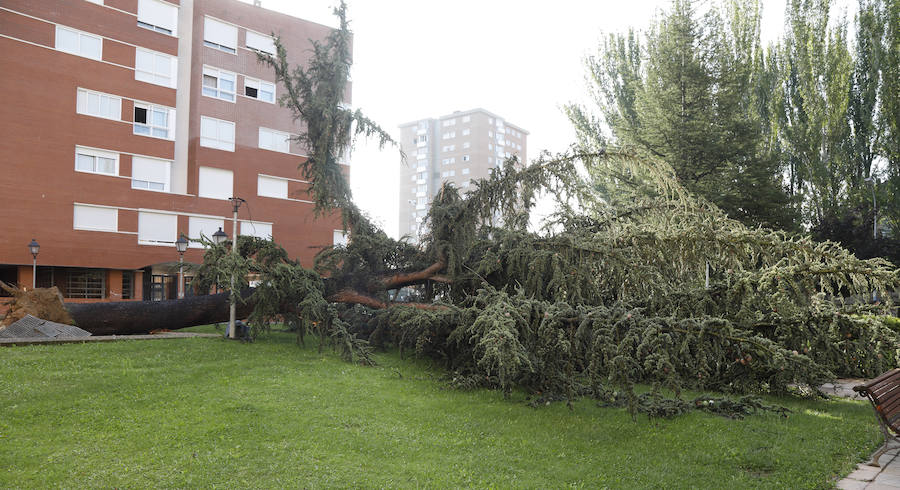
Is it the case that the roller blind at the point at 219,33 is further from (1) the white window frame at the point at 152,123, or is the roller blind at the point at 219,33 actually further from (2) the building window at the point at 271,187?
(2) the building window at the point at 271,187

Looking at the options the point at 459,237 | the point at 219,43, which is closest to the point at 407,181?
the point at 219,43

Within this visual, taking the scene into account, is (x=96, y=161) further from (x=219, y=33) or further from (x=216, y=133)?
(x=219, y=33)

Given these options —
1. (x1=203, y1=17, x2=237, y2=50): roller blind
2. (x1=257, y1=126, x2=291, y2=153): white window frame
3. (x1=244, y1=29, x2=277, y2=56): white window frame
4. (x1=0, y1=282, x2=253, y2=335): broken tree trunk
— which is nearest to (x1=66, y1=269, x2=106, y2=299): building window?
(x1=257, y1=126, x2=291, y2=153): white window frame

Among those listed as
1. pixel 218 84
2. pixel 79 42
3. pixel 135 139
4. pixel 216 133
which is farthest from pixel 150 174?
pixel 79 42

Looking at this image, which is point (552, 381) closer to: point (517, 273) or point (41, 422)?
point (517, 273)

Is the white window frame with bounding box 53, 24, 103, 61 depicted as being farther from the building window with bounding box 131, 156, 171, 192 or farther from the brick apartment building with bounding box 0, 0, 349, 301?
the building window with bounding box 131, 156, 171, 192

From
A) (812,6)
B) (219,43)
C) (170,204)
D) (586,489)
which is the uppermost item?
(812,6)

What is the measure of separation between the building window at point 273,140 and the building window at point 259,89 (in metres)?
1.69

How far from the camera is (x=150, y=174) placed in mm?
23406

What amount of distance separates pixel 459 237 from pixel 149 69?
21.2 metres

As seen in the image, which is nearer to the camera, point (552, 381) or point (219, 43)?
point (552, 381)

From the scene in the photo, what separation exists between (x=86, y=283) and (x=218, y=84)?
10658 millimetres

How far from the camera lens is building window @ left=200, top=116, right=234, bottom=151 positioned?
82.3ft

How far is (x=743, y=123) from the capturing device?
18.3m
